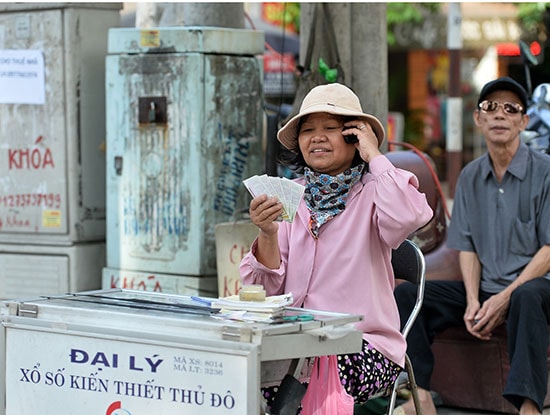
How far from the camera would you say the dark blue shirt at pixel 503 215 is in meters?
4.85

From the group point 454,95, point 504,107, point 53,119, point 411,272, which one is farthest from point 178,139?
point 454,95

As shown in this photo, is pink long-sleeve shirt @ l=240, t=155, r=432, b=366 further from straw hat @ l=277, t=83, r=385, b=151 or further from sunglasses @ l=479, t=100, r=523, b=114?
sunglasses @ l=479, t=100, r=523, b=114

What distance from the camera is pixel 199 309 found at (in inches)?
124

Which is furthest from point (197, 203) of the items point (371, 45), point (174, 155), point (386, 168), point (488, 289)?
point (386, 168)

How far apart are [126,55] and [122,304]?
119 inches

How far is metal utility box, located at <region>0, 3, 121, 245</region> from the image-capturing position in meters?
6.30

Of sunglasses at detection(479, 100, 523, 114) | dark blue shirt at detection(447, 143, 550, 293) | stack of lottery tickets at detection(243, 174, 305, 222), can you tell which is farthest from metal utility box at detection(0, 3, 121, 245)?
stack of lottery tickets at detection(243, 174, 305, 222)

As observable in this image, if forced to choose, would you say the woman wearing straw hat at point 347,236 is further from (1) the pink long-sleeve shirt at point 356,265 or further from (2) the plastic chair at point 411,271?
(2) the plastic chair at point 411,271

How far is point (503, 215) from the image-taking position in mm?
4938

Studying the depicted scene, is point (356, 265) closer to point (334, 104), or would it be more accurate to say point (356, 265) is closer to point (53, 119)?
point (334, 104)

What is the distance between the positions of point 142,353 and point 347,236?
958 mm

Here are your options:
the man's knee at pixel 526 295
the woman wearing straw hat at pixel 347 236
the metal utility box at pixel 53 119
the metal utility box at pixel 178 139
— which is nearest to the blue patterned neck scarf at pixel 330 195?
the woman wearing straw hat at pixel 347 236

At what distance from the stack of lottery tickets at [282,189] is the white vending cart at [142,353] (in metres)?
0.35

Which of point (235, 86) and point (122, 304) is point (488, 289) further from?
point (122, 304)
